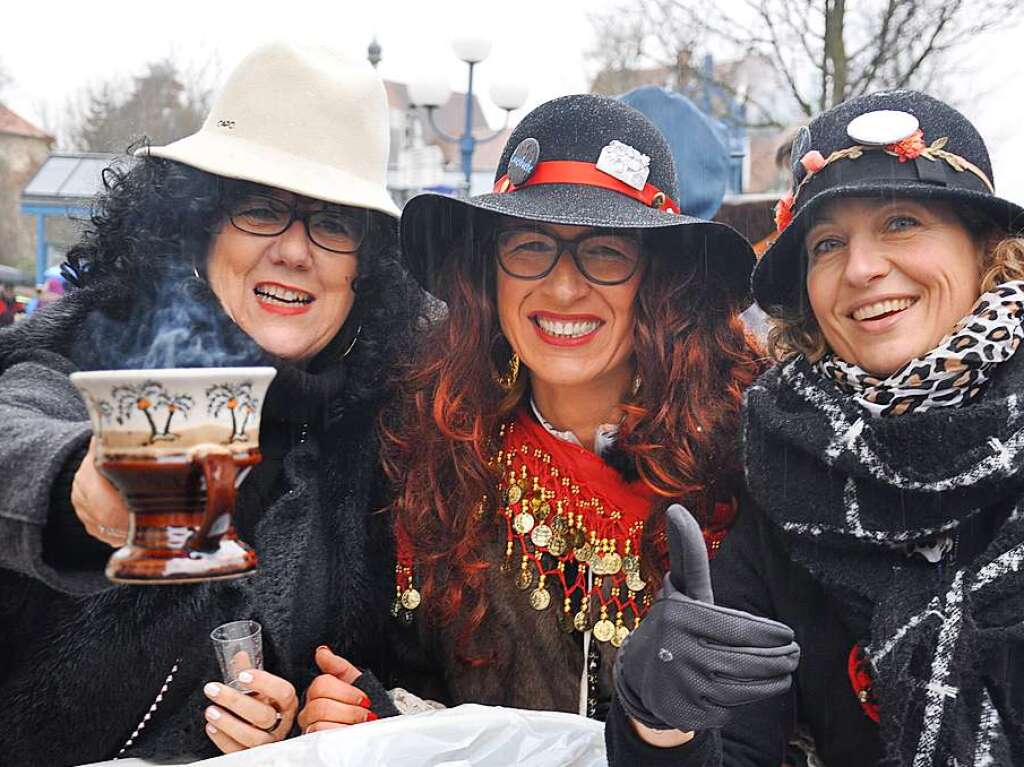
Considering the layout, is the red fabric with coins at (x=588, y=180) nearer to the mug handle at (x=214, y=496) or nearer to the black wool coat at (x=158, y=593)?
the black wool coat at (x=158, y=593)

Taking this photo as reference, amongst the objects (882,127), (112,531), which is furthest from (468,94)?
(112,531)

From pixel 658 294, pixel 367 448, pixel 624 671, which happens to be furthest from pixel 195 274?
pixel 624 671

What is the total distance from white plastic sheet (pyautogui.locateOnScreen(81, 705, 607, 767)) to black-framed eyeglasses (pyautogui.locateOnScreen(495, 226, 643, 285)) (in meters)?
1.16

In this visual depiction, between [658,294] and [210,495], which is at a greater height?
[658,294]

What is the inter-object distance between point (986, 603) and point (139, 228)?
2210 mm

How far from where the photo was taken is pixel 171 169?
102 inches

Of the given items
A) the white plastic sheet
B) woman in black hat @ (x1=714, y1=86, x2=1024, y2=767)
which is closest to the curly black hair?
the white plastic sheet

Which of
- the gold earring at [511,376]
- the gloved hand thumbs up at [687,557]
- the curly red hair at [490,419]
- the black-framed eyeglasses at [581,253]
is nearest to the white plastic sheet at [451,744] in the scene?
the curly red hair at [490,419]

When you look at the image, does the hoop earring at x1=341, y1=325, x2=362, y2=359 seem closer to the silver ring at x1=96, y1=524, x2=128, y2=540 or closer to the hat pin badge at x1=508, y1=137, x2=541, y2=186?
the hat pin badge at x1=508, y1=137, x2=541, y2=186

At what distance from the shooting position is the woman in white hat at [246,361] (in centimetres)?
222

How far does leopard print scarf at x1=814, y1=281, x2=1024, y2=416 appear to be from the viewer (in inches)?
77.3

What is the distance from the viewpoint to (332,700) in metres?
2.30

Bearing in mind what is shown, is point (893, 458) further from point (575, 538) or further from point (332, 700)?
point (332, 700)

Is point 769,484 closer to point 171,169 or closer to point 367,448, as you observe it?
point 367,448
